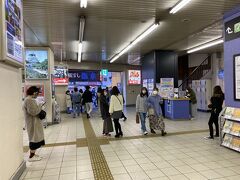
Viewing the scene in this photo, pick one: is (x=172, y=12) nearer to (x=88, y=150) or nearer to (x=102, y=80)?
(x=88, y=150)

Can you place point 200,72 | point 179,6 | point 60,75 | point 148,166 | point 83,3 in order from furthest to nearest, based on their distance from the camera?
point 200,72
point 60,75
point 179,6
point 83,3
point 148,166

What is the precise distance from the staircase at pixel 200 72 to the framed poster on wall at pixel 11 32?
11.5 m

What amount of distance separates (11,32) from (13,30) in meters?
0.13

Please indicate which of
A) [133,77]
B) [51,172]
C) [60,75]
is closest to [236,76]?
[51,172]

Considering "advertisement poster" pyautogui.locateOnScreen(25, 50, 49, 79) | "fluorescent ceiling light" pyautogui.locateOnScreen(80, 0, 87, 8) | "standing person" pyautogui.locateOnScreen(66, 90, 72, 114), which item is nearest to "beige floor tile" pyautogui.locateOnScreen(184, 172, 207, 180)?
"fluorescent ceiling light" pyautogui.locateOnScreen(80, 0, 87, 8)

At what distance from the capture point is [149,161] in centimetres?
436

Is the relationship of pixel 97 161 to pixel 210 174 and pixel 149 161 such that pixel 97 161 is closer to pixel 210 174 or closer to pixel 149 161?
pixel 149 161

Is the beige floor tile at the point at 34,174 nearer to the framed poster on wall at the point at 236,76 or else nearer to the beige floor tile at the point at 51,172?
the beige floor tile at the point at 51,172

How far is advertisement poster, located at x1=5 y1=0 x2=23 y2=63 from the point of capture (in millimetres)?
3100

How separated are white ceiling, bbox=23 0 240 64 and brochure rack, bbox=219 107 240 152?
2.51 m

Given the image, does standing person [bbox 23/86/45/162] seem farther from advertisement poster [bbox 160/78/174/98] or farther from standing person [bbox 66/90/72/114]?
standing person [bbox 66/90/72/114]

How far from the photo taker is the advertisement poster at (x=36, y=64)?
8.77 m

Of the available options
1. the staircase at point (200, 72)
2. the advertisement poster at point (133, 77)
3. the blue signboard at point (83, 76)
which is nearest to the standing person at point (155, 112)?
the staircase at point (200, 72)

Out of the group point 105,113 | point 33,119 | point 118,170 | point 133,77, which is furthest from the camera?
point 133,77
